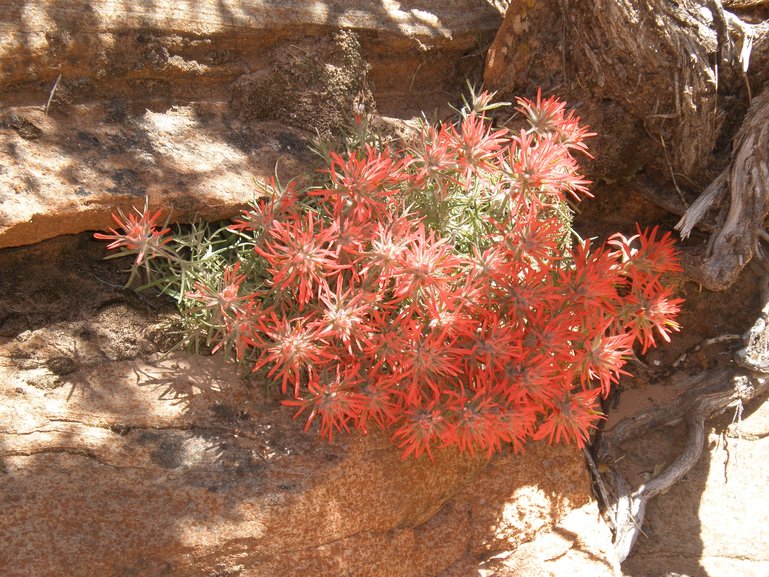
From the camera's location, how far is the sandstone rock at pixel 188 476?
6.97 feet

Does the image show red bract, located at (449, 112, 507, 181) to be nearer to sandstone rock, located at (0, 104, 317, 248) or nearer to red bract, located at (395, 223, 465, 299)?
red bract, located at (395, 223, 465, 299)

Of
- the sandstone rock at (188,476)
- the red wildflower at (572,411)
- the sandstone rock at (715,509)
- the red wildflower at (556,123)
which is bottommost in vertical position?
the sandstone rock at (715,509)

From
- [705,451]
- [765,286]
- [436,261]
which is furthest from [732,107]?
[436,261]

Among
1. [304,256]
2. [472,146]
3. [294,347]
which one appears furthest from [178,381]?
[472,146]

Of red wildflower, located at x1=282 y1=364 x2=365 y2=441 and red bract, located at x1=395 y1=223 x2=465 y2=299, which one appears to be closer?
red bract, located at x1=395 y1=223 x2=465 y2=299

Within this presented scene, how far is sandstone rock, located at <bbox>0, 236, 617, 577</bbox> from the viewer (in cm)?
212

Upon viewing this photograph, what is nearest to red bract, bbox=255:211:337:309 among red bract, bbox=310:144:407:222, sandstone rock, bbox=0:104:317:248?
red bract, bbox=310:144:407:222

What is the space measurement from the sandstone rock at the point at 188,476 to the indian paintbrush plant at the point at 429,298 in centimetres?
17

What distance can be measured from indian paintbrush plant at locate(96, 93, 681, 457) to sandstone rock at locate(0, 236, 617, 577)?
6.9 inches

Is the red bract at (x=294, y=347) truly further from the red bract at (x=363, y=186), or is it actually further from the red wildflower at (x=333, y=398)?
the red bract at (x=363, y=186)

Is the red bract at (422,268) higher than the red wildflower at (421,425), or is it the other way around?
the red bract at (422,268)

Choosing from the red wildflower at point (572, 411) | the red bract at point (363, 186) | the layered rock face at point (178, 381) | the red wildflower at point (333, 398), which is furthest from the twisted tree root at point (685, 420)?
the red bract at point (363, 186)

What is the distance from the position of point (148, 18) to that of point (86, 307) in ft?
3.62

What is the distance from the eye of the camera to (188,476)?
7.41 feet
